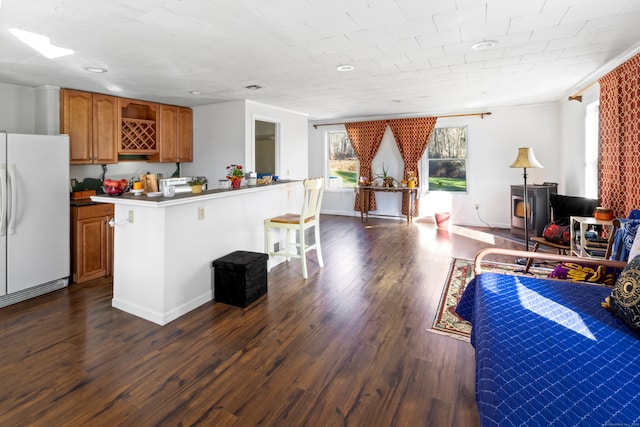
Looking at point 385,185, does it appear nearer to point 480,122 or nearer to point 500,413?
point 480,122

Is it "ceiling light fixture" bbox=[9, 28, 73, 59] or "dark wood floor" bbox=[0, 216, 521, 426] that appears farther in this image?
"ceiling light fixture" bbox=[9, 28, 73, 59]

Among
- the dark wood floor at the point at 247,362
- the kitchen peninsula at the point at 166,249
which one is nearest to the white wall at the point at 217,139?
the kitchen peninsula at the point at 166,249

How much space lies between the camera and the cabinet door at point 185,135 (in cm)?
599

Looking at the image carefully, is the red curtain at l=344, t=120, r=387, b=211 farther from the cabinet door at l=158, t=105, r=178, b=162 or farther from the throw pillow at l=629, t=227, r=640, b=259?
the throw pillow at l=629, t=227, r=640, b=259

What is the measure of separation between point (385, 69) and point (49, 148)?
3597 millimetres

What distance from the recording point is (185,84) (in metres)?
4.44

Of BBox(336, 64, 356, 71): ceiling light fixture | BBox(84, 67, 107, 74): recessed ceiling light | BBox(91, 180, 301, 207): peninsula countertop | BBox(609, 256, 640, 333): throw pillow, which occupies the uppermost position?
BBox(336, 64, 356, 71): ceiling light fixture

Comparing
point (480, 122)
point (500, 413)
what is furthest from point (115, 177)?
point (480, 122)

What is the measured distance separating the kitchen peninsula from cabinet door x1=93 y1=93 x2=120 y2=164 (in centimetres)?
203

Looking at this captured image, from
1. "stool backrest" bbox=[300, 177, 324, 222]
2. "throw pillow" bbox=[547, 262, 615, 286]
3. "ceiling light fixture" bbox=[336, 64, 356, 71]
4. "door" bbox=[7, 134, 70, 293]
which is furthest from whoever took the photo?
"stool backrest" bbox=[300, 177, 324, 222]

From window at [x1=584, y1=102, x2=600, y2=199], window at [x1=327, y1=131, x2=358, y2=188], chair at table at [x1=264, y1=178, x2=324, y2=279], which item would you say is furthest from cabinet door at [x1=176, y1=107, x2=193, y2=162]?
window at [x1=584, y1=102, x2=600, y2=199]

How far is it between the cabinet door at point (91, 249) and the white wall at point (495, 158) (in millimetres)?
5695

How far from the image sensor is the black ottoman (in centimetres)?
322

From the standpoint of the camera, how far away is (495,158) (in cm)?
693
